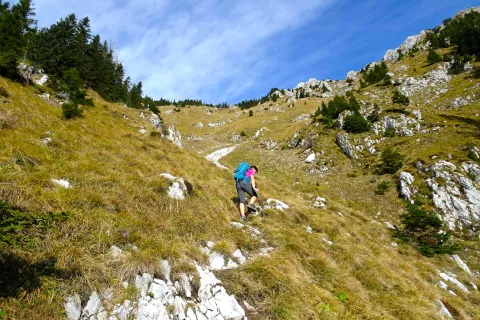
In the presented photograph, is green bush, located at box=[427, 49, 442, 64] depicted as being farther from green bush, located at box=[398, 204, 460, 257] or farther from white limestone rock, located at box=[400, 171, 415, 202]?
green bush, located at box=[398, 204, 460, 257]

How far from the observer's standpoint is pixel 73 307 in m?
4.20

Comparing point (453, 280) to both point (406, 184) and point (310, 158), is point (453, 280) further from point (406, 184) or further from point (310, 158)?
point (310, 158)

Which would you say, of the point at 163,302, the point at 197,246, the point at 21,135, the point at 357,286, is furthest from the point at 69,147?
the point at 357,286

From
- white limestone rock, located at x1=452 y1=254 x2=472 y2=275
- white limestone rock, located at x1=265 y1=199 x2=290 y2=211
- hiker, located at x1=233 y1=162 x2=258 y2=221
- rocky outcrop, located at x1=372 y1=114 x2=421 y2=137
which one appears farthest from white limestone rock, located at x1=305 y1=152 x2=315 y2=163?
hiker, located at x1=233 y1=162 x2=258 y2=221

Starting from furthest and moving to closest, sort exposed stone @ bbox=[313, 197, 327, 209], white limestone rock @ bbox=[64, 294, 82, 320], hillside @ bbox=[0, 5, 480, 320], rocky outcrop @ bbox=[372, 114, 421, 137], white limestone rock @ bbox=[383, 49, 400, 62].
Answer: white limestone rock @ bbox=[383, 49, 400, 62] → rocky outcrop @ bbox=[372, 114, 421, 137] → exposed stone @ bbox=[313, 197, 327, 209] → hillside @ bbox=[0, 5, 480, 320] → white limestone rock @ bbox=[64, 294, 82, 320]

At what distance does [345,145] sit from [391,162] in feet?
30.1

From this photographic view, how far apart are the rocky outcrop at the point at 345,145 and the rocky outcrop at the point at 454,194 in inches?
440

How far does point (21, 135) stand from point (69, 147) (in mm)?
1576

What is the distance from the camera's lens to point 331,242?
1140cm

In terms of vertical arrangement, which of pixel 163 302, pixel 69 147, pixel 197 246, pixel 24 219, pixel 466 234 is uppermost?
pixel 69 147

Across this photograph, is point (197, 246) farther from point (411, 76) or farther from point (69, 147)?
point (411, 76)

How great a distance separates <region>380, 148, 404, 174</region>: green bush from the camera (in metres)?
27.1

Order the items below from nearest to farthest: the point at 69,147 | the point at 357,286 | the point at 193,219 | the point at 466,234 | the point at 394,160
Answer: the point at 357,286
the point at 193,219
the point at 69,147
the point at 466,234
the point at 394,160

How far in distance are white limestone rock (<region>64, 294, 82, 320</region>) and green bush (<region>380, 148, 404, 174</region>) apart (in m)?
29.5
